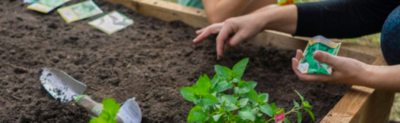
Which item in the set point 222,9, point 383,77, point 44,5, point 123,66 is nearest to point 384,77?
point 383,77

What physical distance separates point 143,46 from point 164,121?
2.17 feet

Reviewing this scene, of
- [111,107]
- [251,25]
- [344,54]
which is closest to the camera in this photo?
[111,107]

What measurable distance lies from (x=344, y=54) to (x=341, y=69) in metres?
0.56

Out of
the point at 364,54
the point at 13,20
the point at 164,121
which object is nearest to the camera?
the point at 164,121

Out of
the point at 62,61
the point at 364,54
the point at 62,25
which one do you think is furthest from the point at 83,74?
the point at 364,54

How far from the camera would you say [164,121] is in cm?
144

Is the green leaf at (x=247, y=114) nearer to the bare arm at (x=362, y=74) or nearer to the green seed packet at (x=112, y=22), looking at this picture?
the bare arm at (x=362, y=74)

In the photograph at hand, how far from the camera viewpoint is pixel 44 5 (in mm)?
2400

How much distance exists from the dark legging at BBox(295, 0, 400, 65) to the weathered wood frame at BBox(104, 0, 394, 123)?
10 centimetres

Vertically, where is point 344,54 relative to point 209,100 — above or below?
below

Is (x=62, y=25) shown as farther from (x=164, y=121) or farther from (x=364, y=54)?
(x=364, y=54)

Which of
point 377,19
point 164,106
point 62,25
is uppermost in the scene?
point 377,19

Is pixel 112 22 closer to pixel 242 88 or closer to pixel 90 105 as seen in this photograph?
pixel 90 105

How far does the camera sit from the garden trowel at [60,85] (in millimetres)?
1551
